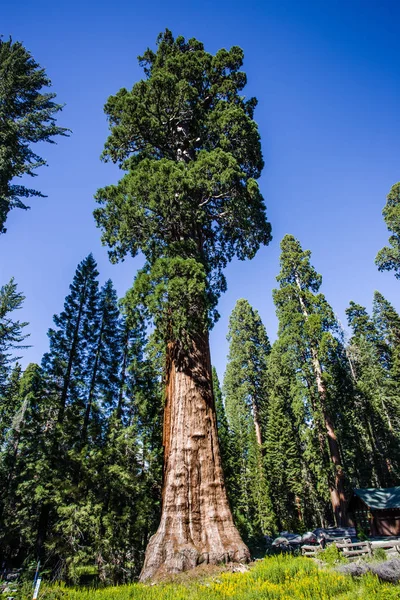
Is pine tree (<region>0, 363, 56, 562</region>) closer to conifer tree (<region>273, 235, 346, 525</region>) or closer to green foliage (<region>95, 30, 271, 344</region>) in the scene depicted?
→ green foliage (<region>95, 30, 271, 344</region>)

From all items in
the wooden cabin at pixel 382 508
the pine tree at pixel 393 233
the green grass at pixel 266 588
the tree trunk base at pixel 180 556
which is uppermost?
the pine tree at pixel 393 233

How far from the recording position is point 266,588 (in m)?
5.03

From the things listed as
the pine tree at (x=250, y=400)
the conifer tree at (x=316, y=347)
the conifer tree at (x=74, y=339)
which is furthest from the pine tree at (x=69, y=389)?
the pine tree at (x=250, y=400)

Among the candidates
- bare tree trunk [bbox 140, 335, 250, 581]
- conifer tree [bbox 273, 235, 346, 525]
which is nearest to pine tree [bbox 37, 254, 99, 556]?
bare tree trunk [bbox 140, 335, 250, 581]

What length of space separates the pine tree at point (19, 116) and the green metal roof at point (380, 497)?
26.5 metres

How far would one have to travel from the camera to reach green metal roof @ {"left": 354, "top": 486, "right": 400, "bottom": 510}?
69.8ft

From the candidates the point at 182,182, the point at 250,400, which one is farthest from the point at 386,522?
the point at 182,182

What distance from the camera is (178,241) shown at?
10.1 m

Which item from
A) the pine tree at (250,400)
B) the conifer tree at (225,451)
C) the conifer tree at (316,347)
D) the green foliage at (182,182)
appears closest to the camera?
the green foliage at (182,182)

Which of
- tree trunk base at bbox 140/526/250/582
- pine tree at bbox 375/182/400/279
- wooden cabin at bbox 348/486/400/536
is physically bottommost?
tree trunk base at bbox 140/526/250/582

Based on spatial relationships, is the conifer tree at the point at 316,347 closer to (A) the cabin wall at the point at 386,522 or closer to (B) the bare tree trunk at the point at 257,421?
(A) the cabin wall at the point at 386,522

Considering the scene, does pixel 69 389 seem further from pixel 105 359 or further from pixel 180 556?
pixel 180 556

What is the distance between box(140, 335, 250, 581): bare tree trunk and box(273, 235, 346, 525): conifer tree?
12.3 metres

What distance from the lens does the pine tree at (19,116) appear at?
1330 cm
